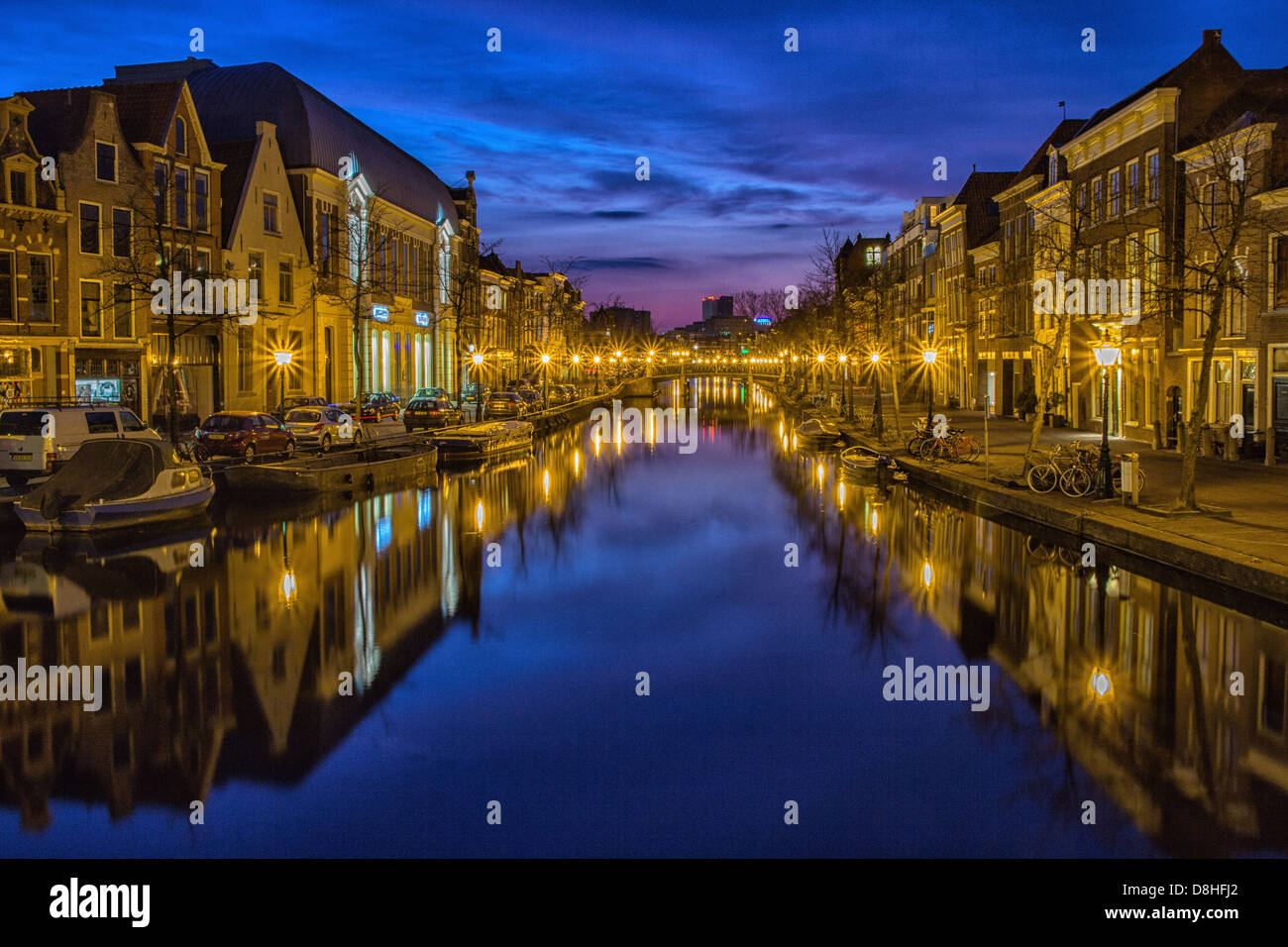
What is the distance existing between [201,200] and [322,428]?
1742cm

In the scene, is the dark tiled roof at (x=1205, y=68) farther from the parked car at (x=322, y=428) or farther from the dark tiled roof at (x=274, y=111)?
the dark tiled roof at (x=274, y=111)

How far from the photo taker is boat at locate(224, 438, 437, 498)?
95.7 feet

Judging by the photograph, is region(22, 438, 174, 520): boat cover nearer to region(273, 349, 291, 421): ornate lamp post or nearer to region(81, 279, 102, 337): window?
region(81, 279, 102, 337): window

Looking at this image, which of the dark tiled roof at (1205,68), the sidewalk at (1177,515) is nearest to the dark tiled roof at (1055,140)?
the dark tiled roof at (1205,68)

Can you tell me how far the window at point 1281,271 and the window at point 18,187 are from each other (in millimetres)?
42444

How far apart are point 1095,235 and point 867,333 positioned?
85.8ft

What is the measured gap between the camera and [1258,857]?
23.7 feet

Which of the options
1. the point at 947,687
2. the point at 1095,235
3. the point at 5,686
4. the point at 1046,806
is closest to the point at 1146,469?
the point at 1095,235

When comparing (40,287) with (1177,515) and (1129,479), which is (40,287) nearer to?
(1129,479)

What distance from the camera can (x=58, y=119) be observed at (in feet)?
153

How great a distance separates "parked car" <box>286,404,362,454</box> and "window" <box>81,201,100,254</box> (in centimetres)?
1160

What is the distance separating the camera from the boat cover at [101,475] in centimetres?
2245

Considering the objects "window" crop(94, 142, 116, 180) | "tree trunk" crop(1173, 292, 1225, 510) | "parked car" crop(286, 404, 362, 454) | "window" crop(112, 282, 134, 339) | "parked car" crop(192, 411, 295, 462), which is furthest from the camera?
"window" crop(94, 142, 116, 180)

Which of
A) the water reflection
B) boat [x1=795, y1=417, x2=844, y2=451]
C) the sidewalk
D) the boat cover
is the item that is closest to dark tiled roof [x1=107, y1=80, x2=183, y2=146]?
boat [x1=795, y1=417, x2=844, y2=451]
